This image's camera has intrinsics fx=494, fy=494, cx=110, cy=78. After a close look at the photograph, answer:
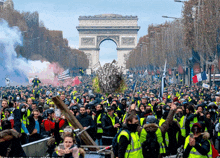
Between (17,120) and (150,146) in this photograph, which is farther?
(17,120)

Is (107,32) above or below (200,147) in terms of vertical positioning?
above

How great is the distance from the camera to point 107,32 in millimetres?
120875

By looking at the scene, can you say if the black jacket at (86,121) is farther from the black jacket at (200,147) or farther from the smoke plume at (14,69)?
the smoke plume at (14,69)

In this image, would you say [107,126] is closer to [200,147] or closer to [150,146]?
[150,146]

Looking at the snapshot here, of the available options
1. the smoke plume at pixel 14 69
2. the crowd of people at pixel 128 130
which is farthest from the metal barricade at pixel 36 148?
the smoke plume at pixel 14 69

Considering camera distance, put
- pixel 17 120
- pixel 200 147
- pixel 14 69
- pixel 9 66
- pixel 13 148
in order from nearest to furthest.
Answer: pixel 200 147 < pixel 13 148 < pixel 17 120 < pixel 9 66 < pixel 14 69

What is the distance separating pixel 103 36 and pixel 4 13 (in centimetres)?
6816

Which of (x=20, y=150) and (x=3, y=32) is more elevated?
(x=3, y=32)

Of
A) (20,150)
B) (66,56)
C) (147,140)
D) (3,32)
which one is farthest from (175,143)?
(66,56)

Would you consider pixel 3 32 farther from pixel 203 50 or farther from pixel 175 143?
pixel 175 143

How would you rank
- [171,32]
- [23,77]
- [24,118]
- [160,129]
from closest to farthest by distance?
[160,129]
[24,118]
[23,77]
[171,32]

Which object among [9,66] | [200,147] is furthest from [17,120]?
[9,66]

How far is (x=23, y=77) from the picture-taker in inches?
1297

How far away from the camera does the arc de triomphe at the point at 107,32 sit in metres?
118
